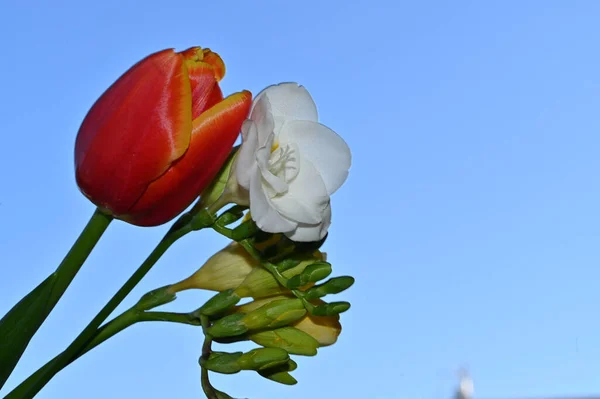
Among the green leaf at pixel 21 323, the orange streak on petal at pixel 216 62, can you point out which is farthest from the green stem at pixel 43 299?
the orange streak on petal at pixel 216 62

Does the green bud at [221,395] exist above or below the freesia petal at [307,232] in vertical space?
below

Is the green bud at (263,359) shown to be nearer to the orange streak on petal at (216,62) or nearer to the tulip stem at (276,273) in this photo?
the tulip stem at (276,273)

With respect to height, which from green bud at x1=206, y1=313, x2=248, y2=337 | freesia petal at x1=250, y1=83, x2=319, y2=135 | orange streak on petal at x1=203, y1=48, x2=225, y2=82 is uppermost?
freesia petal at x1=250, y1=83, x2=319, y2=135

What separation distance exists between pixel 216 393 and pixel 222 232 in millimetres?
98

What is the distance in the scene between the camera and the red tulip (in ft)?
1.33

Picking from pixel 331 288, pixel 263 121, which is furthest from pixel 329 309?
pixel 263 121

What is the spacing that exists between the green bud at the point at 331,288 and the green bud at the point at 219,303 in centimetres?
5

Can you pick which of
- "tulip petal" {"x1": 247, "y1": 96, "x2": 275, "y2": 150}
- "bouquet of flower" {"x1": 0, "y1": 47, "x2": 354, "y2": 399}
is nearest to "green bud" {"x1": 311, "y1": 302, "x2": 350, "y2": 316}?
"bouquet of flower" {"x1": 0, "y1": 47, "x2": 354, "y2": 399}

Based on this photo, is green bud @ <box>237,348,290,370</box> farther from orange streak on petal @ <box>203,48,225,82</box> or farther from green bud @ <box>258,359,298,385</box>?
orange streak on petal @ <box>203,48,225,82</box>

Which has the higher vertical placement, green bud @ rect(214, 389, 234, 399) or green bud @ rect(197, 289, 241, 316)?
green bud @ rect(197, 289, 241, 316)

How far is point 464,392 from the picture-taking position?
16.8 ft

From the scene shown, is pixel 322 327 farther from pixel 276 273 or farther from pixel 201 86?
pixel 201 86

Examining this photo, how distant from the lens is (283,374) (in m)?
0.49

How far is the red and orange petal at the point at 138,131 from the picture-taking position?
406 mm
